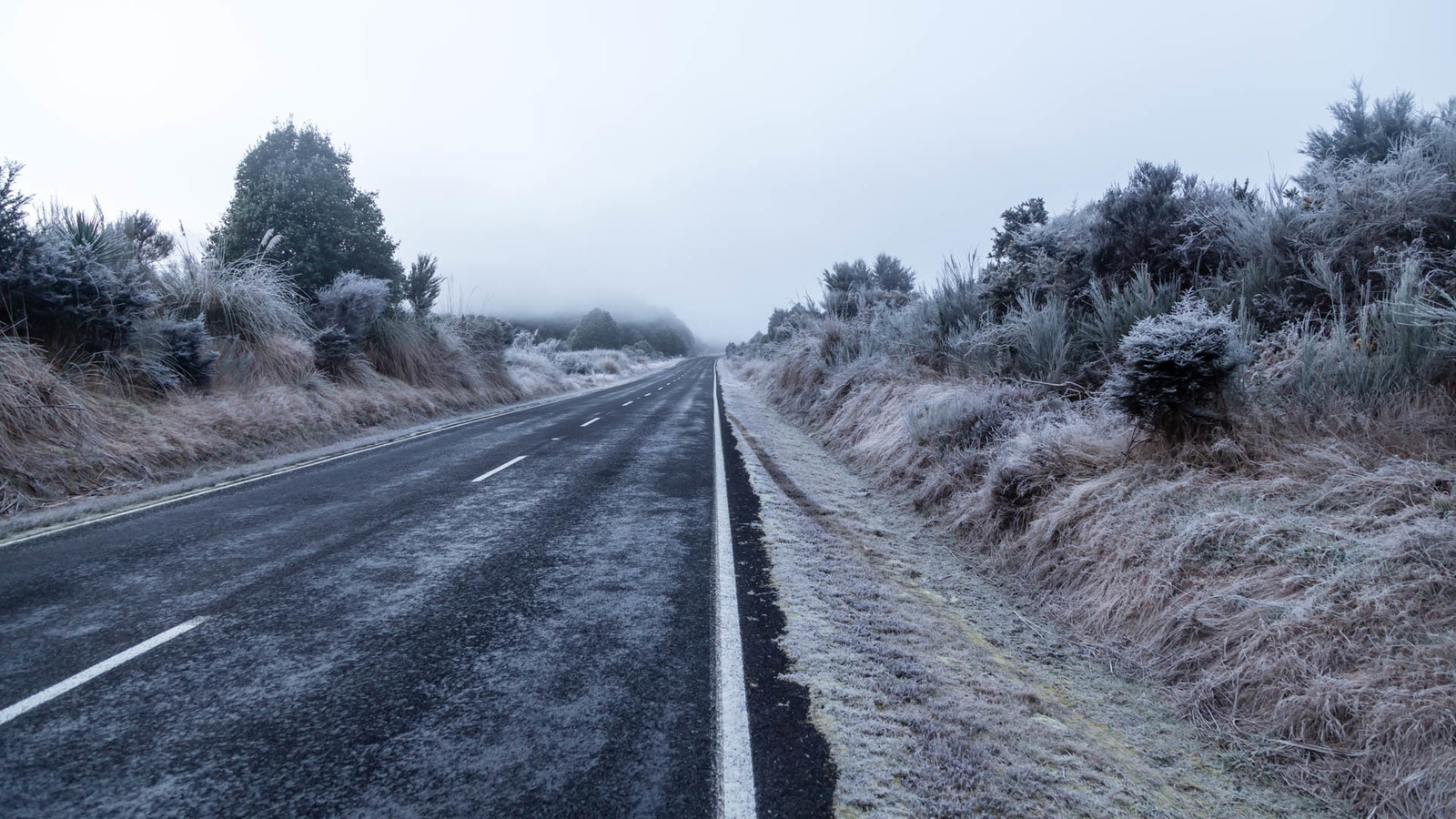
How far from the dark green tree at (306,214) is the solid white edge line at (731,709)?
1686cm

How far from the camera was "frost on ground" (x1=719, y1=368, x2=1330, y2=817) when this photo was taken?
2.77 m

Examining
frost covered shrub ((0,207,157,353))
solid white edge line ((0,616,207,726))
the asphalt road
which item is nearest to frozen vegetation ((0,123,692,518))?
frost covered shrub ((0,207,157,353))

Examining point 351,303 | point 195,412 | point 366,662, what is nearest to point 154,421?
point 195,412

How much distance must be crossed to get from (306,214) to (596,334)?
255ft

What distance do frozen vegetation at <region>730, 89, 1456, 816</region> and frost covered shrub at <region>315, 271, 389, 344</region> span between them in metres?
14.9

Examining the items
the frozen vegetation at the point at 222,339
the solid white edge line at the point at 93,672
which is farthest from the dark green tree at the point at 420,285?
the solid white edge line at the point at 93,672

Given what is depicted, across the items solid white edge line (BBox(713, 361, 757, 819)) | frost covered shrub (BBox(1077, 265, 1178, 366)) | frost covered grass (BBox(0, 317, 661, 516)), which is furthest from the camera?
frost covered grass (BBox(0, 317, 661, 516))

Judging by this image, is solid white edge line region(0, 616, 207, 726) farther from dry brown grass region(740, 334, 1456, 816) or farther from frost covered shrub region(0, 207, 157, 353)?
frost covered shrub region(0, 207, 157, 353)

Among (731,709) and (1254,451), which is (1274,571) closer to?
(1254,451)

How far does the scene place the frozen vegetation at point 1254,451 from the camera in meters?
3.08

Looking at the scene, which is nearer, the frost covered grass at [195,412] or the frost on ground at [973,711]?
the frost on ground at [973,711]

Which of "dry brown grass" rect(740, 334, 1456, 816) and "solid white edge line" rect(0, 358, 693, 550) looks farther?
"solid white edge line" rect(0, 358, 693, 550)

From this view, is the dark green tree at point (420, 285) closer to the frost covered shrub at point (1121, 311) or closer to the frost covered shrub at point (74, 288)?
the frost covered shrub at point (74, 288)

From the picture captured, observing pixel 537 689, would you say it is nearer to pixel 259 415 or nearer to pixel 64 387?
pixel 64 387
